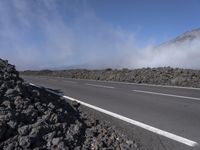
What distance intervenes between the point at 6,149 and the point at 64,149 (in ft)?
2.87

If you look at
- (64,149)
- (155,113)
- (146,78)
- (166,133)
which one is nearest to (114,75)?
(146,78)

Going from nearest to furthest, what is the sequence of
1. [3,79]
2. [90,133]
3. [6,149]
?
[6,149]
[90,133]
[3,79]

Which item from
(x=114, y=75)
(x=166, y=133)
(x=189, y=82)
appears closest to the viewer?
(x=166, y=133)

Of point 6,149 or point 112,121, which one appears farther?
point 112,121

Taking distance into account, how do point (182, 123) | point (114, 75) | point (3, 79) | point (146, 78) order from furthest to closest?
point (114, 75), point (146, 78), point (3, 79), point (182, 123)

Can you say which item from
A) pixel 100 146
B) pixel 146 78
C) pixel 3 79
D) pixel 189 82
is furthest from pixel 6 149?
pixel 146 78

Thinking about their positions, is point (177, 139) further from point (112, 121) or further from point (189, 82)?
point (189, 82)

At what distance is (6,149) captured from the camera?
4637 mm

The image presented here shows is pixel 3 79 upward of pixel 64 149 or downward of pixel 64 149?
upward

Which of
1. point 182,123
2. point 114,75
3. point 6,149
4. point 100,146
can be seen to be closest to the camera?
point 6,149

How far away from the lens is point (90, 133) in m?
5.88

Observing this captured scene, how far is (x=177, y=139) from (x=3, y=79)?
4.96m

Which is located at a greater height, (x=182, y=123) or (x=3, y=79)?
(x=3, y=79)

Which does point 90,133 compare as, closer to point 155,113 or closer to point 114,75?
point 155,113
